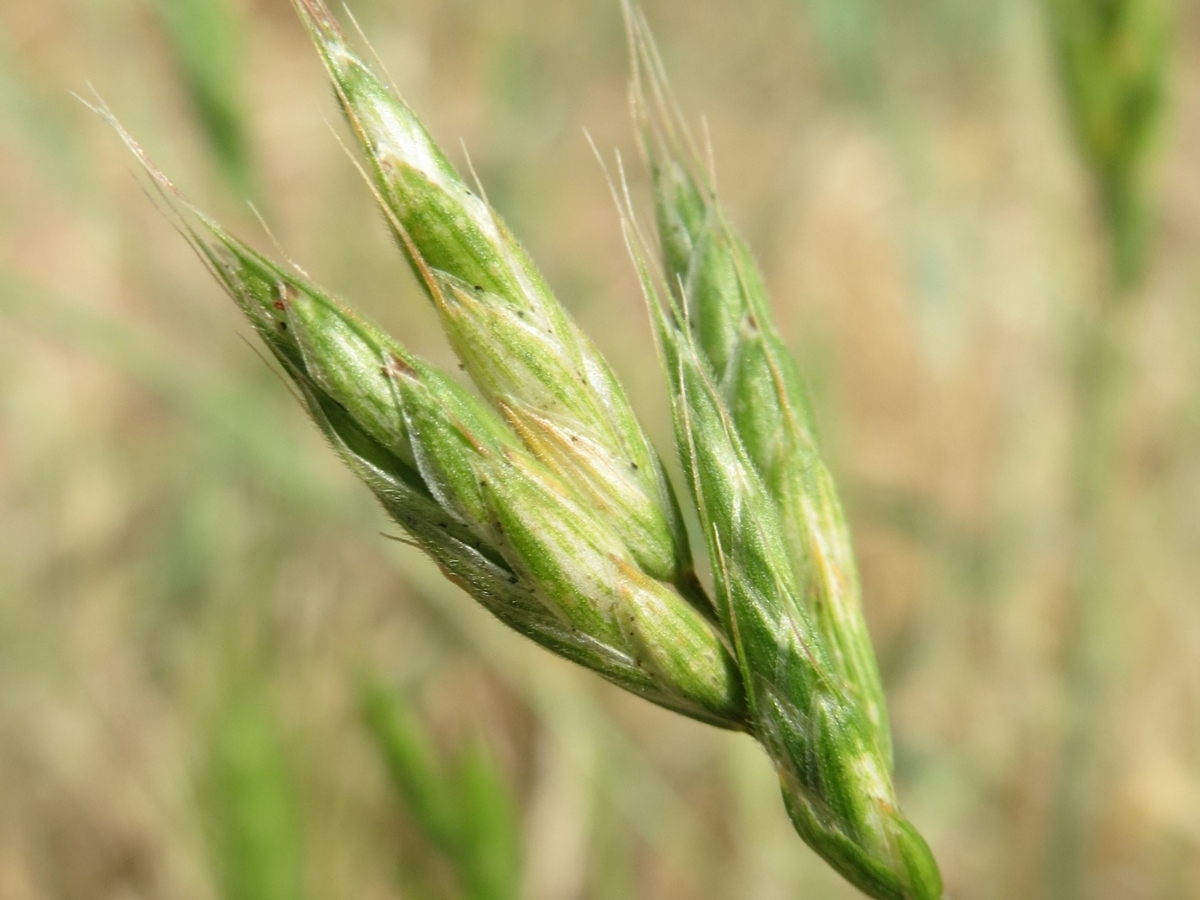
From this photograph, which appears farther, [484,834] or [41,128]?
[41,128]

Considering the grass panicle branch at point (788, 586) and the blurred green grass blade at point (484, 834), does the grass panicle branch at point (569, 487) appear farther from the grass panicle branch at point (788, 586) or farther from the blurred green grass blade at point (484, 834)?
the blurred green grass blade at point (484, 834)

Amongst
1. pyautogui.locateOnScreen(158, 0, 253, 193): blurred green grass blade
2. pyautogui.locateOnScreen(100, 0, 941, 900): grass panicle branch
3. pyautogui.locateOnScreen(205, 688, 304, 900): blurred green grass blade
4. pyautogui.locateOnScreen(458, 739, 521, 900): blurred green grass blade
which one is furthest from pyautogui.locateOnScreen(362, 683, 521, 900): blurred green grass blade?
pyautogui.locateOnScreen(158, 0, 253, 193): blurred green grass blade

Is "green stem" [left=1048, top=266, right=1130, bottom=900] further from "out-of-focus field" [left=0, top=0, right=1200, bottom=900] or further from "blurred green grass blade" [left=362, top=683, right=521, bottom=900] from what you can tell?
"blurred green grass blade" [left=362, top=683, right=521, bottom=900]

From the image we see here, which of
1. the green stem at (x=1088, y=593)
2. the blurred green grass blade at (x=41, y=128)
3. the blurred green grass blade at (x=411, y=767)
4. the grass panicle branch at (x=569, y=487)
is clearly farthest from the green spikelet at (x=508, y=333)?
the blurred green grass blade at (x=41, y=128)

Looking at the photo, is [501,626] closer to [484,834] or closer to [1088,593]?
[484,834]

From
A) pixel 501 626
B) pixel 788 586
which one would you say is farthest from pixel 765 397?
pixel 501 626

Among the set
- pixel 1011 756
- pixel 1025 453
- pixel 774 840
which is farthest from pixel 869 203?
pixel 774 840
